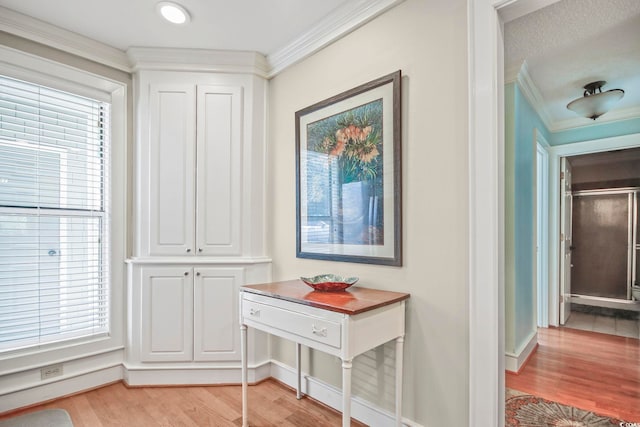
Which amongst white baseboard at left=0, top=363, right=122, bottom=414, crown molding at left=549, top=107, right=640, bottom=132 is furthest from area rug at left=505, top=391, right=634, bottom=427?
crown molding at left=549, top=107, right=640, bottom=132

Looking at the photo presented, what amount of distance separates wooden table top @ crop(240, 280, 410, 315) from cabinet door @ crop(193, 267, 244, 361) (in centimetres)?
60

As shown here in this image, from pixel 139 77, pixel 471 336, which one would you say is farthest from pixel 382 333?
pixel 139 77

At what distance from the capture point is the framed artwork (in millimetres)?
1840

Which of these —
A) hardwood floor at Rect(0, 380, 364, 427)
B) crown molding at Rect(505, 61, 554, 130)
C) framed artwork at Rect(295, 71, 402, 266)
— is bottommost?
hardwood floor at Rect(0, 380, 364, 427)

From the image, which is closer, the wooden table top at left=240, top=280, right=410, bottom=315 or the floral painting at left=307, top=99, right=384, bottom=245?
the wooden table top at left=240, top=280, right=410, bottom=315

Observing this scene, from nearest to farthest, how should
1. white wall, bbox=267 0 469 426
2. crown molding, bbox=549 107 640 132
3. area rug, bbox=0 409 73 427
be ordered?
white wall, bbox=267 0 469 426, area rug, bbox=0 409 73 427, crown molding, bbox=549 107 640 132

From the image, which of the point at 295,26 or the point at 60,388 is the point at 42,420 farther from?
the point at 295,26

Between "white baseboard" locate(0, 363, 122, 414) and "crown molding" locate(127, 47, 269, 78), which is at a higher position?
"crown molding" locate(127, 47, 269, 78)

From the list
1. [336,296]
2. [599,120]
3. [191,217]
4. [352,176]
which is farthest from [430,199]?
[599,120]

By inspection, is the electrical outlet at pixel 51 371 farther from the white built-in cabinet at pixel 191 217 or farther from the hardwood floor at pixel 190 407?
the white built-in cabinet at pixel 191 217

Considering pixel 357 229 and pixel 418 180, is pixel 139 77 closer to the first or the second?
pixel 357 229

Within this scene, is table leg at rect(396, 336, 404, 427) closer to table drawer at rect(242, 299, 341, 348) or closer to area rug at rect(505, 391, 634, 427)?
table drawer at rect(242, 299, 341, 348)

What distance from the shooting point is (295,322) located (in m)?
1.65

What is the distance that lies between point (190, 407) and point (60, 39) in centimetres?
262
